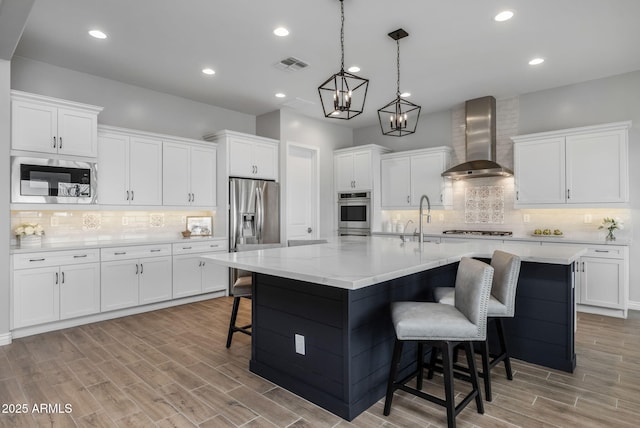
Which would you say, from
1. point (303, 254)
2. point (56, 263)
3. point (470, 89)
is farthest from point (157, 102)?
point (470, 89)

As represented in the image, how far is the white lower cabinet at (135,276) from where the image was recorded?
4156 mm

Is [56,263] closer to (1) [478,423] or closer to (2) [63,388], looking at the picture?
(2) [63,388]

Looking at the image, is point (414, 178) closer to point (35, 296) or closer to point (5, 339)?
point (35, 296)

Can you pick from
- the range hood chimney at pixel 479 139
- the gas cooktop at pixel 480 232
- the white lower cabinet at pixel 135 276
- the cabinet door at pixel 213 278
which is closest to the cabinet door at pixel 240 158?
the cabinet door at pixel 213 278

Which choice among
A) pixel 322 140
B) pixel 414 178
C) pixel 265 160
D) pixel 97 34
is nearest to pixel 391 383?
pixel 97 34

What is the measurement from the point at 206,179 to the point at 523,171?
451 cm

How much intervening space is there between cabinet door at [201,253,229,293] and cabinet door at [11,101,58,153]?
2.28m

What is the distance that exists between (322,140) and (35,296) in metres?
4.82

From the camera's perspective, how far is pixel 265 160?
5844mm

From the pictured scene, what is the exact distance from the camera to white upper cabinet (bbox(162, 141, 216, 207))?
16.2 ft

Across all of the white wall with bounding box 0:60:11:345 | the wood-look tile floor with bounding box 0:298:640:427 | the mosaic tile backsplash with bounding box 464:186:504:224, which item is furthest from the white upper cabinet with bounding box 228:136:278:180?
the mosaic tile backsplash with bounding box 464:186:504:224

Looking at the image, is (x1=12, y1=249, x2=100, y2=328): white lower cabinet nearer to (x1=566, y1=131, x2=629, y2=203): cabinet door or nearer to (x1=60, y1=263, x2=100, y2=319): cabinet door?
(x1=60, y1=263, x2=100, y2=319): cabinet door

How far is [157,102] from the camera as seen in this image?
5.19 meters

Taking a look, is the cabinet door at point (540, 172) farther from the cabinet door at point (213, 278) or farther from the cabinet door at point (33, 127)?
the cabinet door at point (33, 127)
